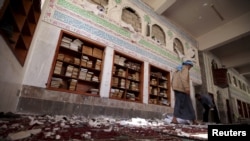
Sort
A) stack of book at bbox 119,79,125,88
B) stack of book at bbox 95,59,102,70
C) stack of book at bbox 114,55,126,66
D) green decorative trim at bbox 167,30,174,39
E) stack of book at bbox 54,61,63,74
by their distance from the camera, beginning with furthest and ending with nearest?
green decorative trim at bbox 167,30,174,39, stack of book at bbox 114,55,126,66, stack of book at bbox 119,79,125,88, stack of book at bbox 95,59,102,70, stack of book at bbox 54,61,63,74

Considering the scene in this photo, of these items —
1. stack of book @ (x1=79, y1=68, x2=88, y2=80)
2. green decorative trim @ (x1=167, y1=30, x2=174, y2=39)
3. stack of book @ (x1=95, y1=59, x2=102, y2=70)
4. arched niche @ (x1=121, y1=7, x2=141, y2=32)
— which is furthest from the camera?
green decorative trim @ (x1=167, y1=30, x2=174, y2=39)

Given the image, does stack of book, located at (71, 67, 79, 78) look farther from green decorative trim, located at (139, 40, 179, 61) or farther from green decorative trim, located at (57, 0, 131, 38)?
green decorative trim, located at (139, 40, 179, 61)

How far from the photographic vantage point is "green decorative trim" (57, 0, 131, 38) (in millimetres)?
4095

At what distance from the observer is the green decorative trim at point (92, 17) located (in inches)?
161

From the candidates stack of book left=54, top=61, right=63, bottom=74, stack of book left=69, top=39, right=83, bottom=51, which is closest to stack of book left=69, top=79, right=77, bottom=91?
stack of book left=54, top=61, right=63, bottom=74

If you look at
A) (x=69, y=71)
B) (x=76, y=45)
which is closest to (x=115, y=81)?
(x=69, y=71)

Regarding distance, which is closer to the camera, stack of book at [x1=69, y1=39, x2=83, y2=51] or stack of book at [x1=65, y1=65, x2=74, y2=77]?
stack of book at [x1=65, y1=65, x2=74, y2=77]

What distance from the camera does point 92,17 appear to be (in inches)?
180

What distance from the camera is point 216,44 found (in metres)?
8.55

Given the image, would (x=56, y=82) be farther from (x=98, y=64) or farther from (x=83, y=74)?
(x=98, y=64)

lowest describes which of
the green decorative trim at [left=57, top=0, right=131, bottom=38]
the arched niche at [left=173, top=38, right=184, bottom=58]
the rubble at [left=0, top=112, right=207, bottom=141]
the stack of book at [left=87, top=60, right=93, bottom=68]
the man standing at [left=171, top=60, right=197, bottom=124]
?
the rubble at [left=0, top=112, right=207, bottom=141]

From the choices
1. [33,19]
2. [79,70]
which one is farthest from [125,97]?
[33,19]

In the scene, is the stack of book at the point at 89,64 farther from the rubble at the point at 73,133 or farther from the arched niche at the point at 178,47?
the arched niche at the point at 178,47

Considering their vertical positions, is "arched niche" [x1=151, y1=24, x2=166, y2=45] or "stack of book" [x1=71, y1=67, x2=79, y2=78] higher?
"arched niche" [x1=151, y1=24, x2=166, y2=45]
